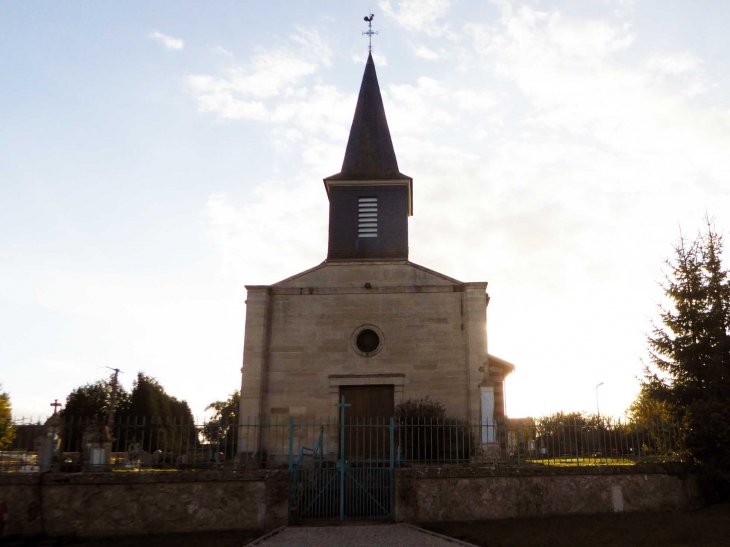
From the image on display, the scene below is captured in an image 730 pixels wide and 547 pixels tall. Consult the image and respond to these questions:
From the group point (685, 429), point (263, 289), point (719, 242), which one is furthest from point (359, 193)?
point (685, 429)

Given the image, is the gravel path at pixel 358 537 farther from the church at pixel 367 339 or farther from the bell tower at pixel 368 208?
the bell tower at pixel 368 208

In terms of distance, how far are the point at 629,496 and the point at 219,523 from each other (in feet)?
23.7

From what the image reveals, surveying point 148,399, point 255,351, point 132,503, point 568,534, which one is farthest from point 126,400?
point 568,534

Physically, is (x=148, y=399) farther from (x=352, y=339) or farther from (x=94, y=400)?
(x=352, y=339)

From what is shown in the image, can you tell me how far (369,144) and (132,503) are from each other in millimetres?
15000

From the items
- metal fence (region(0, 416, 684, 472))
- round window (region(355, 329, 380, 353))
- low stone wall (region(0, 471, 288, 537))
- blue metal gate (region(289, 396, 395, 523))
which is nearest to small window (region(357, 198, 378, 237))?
round window (region(355, 329, 380, 353))

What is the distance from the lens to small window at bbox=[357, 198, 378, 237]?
781 inches

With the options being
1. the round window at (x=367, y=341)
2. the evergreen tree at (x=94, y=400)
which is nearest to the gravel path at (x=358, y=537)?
the round window at (x=367, y=341)

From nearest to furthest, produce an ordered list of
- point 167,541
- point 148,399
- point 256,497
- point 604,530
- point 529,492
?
1. point 167,541
2. point 604,530
3. point 256,497
4. point 529,492
5. point 148,399

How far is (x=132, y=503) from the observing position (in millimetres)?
10133

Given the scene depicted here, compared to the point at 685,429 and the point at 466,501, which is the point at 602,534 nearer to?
the point at 466,501

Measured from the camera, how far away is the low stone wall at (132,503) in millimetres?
10008

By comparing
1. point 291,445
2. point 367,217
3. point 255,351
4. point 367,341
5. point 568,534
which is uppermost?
point 367,217

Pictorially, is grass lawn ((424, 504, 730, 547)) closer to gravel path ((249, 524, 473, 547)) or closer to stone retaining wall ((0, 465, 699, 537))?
stone retaining wall ((0, 465, 699, 537))
